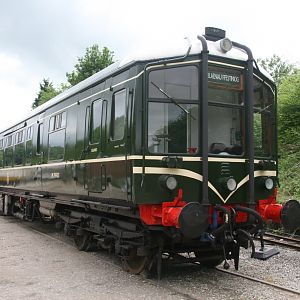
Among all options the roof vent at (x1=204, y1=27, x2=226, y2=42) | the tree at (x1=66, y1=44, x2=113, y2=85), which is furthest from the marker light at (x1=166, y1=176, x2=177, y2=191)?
the tree at (x1=66, y1=44, x2=113, y2=85)

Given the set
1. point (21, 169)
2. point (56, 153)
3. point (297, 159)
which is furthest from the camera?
point (297, 159)

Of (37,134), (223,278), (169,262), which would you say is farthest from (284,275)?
(37,134)

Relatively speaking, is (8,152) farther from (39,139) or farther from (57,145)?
(57,145)

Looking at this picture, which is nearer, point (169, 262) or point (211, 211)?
point (211, 211)

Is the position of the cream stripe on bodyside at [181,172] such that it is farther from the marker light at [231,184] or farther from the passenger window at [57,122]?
the passenger window at [57,122]

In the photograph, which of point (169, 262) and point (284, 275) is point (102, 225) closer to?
point (169, 262)

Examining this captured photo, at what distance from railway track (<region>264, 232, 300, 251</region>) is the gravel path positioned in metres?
0.33

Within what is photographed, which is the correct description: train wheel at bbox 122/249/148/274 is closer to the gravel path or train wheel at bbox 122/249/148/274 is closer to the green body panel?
the gravel path

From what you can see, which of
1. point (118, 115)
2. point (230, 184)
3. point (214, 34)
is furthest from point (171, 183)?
point (214, 34)

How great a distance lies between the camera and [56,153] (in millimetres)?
9875

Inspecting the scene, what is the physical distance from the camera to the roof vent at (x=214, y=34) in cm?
677

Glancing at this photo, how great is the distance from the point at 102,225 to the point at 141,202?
1.87m

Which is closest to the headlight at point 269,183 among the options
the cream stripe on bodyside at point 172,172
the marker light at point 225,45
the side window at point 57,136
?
the cream stripe on bodyside at point 172,172

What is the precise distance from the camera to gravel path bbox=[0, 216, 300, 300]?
6.16m
